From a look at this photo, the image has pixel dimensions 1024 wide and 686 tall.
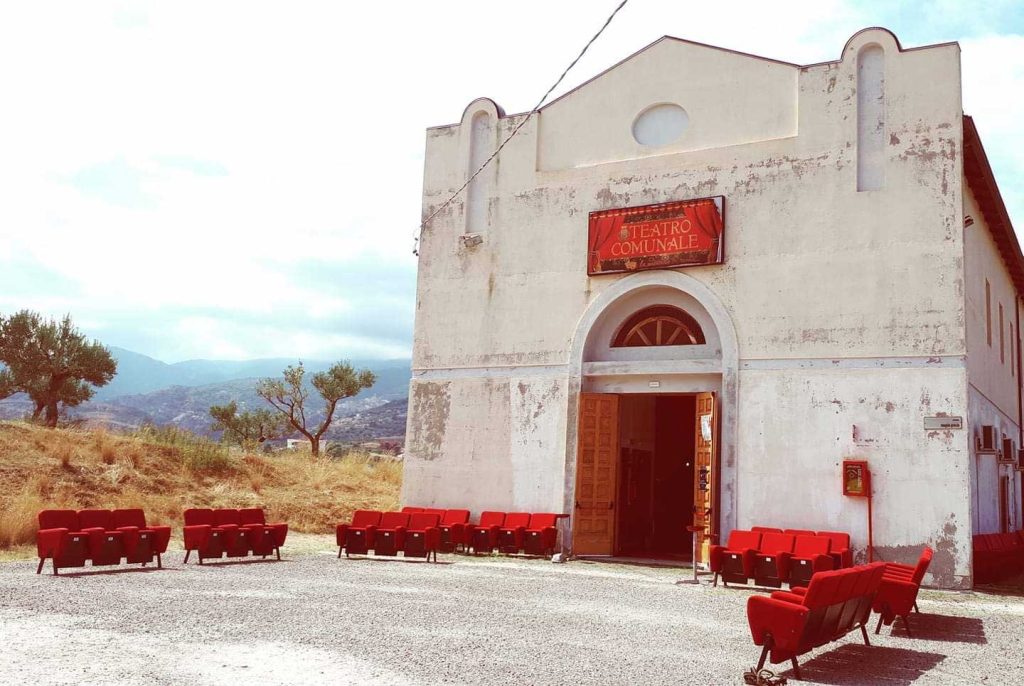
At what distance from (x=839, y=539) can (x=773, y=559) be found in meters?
1.76

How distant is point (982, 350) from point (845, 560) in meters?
6.52

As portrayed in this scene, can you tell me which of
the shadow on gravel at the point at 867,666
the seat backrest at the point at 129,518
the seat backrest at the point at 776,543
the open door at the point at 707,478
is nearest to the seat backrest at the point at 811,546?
the seat backrest at the point at 776,543

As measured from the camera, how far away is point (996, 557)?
14.8m

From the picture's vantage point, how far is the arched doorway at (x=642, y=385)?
50.7ft

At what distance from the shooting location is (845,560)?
516 inches

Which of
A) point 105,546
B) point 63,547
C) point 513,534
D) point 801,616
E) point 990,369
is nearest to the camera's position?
point 801,616

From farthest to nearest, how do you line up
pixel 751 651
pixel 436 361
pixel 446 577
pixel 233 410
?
pixel 233 410
pixel 436 361
pixel 446 577
pixel 751 651

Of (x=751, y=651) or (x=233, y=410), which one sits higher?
(x=233, y=410)

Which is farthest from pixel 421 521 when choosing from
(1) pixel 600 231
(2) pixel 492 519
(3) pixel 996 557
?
(3) pixel 996 557

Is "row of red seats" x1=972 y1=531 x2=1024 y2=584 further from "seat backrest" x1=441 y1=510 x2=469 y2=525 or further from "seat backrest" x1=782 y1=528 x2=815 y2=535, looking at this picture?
"seat backrest" x1=441 y1=510 x2=469 y2=525

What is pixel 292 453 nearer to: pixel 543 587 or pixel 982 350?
pixel 543 587

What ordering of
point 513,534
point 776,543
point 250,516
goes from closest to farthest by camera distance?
point 776,543 < point 250,516 < point 513,534

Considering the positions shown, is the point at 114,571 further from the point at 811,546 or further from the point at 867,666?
the point at 811,546

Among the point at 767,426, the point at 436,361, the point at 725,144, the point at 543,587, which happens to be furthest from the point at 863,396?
the point at 436,361
